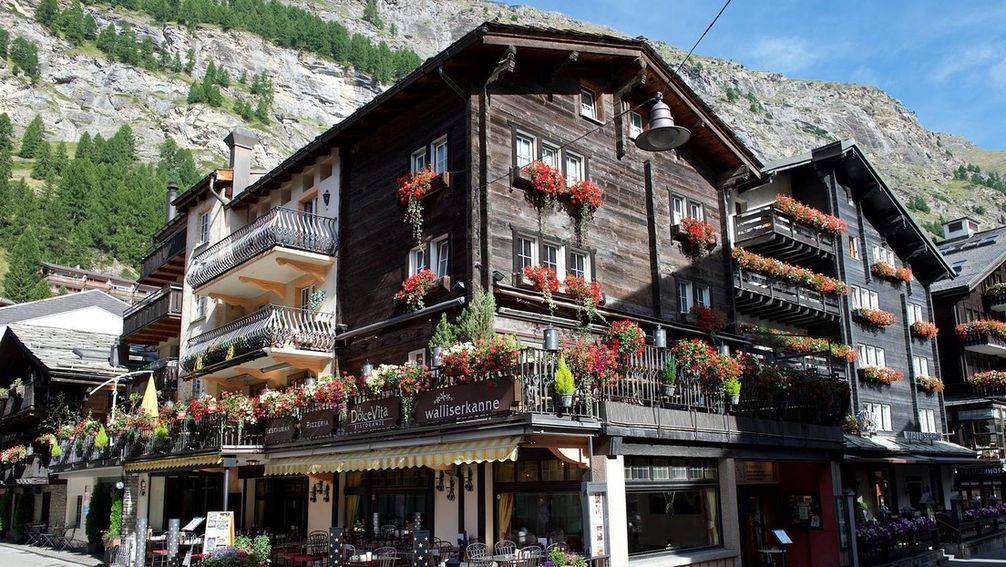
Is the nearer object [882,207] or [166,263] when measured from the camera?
[166,263]

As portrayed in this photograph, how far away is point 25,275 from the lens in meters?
102

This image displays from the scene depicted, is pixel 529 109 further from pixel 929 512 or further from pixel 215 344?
pixel 929 512

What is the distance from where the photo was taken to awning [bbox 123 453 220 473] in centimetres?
2241

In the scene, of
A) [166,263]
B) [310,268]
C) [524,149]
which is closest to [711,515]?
[524,149]

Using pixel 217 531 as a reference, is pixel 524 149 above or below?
A: above

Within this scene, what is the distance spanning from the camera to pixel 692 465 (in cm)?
1761

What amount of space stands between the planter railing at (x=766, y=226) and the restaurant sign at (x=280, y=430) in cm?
1622

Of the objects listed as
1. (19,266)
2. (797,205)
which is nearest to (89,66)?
(19,266)

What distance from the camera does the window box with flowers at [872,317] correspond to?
33.0m

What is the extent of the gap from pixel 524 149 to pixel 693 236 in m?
6.56

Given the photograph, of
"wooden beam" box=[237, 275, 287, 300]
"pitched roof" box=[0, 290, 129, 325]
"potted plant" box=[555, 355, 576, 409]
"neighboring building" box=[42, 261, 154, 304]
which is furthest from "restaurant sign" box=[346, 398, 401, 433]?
"neighboring building" box=[42, 261, 154, 304]

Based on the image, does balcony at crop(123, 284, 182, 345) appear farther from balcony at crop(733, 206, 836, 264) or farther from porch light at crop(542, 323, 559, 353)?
porch light at crop(542, 323, 559, 353)

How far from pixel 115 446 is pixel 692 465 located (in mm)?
21393

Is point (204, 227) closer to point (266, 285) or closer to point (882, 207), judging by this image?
point (266, 285)
